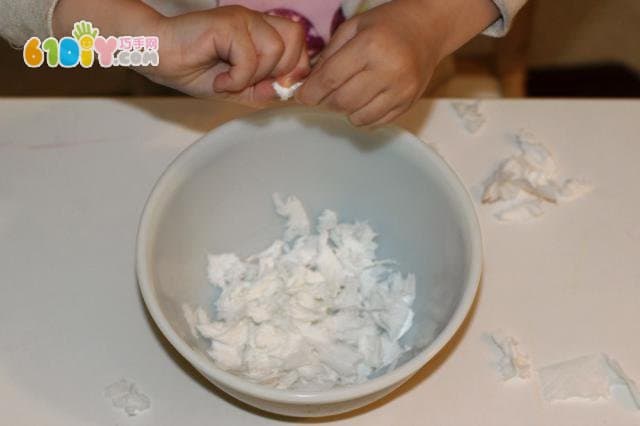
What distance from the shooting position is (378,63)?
657 millimetres

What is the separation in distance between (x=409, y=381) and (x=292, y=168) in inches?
8.1

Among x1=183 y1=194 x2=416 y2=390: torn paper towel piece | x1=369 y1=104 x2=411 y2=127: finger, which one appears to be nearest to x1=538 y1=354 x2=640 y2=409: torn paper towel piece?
x1=183 y1=194 x2=416 y2=390: torn paper towel piece

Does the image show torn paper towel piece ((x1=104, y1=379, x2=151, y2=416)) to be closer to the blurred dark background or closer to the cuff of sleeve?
the cuff of sleeve

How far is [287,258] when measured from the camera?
74cm

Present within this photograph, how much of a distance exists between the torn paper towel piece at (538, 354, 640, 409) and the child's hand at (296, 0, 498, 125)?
0.23 m

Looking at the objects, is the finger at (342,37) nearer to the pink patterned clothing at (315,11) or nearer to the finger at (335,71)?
the finger at (335,71)

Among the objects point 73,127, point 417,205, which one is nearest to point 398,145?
point 417,205

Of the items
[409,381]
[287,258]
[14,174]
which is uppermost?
[14,174]

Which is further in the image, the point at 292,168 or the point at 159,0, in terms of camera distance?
the point at 159,0

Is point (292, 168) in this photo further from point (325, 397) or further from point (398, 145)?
point (325, 397)

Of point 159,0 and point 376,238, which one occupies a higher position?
point 159,0

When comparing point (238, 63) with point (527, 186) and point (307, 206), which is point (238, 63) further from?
point (527, 186)

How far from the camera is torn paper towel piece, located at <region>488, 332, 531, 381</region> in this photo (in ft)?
2.19

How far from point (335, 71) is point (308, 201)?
0.49ft
